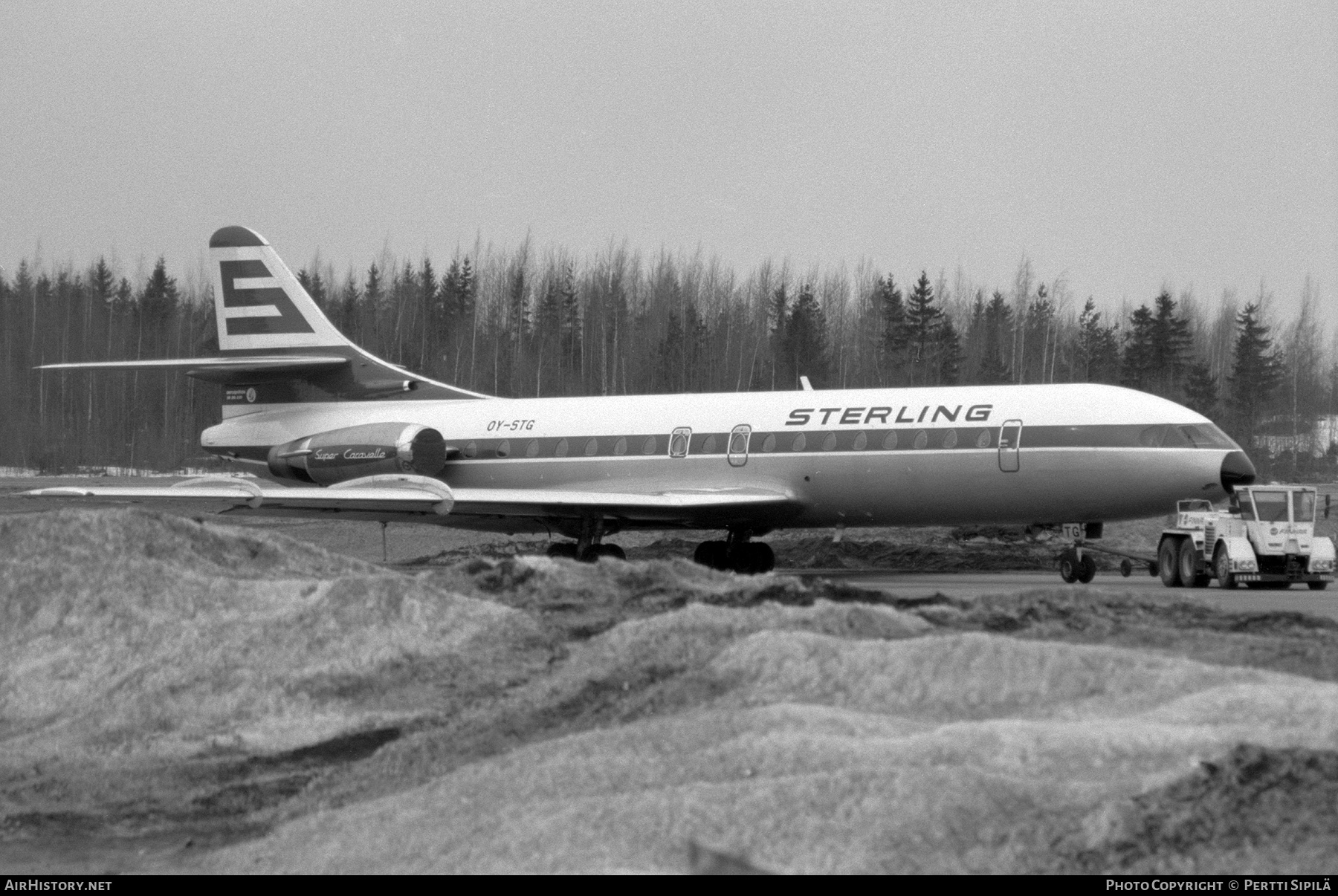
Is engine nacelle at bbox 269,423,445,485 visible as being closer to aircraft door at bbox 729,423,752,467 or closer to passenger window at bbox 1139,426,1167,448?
aircraft door at bbox 729,423,752,467

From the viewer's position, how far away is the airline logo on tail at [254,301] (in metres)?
29.6

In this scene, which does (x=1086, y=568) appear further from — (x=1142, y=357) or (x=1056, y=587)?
(x=1142, y=357)

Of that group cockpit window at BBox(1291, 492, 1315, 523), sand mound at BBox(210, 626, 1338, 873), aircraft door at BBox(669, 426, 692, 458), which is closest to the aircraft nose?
cockpit window at BBox(1291, 492, 1315, 523)

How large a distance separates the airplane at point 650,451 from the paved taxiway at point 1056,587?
1.06 metres

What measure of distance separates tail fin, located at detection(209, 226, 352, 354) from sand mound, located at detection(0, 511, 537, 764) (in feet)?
48.2

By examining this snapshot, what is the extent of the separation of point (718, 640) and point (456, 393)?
19.7 meters

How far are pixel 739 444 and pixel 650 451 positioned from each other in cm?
162

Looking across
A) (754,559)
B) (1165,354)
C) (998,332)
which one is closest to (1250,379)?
(1165,354)

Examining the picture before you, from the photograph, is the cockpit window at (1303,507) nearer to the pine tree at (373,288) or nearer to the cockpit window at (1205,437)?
the cockpit window at (1205,437)

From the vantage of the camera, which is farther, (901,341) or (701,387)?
(701,387)

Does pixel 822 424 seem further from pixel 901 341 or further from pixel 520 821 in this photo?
pixel 901 341

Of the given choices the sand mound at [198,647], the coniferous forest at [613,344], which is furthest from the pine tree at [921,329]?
the sand mound at [198,647]

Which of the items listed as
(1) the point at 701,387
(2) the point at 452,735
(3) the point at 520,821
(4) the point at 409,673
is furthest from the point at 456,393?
(1) the point at 701,387
